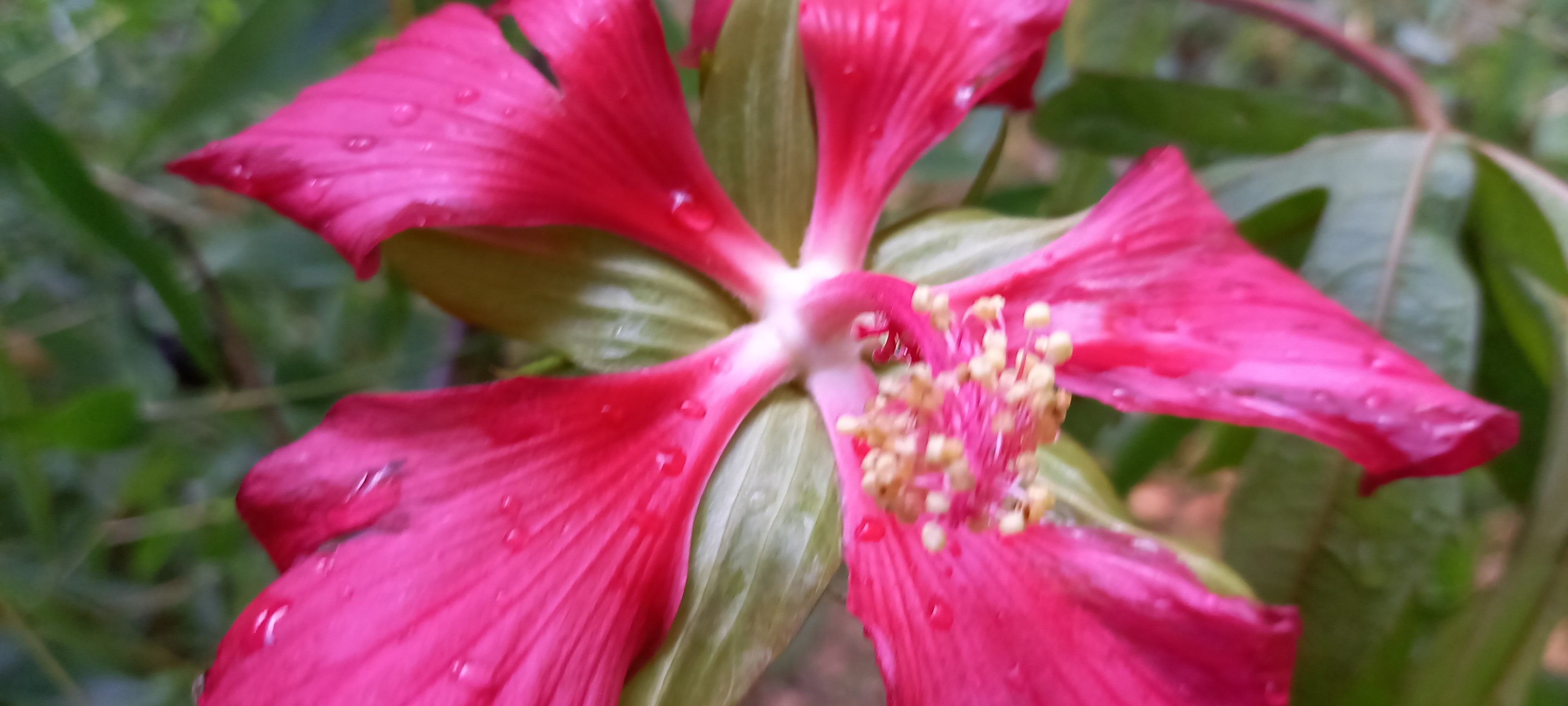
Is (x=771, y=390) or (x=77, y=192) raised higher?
(x=77, y=192)

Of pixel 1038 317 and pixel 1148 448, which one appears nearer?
pixel 1038 317

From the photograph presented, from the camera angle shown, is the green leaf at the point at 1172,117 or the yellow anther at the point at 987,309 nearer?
the yellow anther at the point at 987,309

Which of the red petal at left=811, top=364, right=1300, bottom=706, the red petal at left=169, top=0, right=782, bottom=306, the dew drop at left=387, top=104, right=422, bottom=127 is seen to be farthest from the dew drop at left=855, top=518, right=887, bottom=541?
the dew drop at left=387, top=104, right=422, bottom=127

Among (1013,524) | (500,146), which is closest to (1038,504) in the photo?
(1013,524)

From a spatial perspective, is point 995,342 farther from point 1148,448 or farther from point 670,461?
point 1148,448

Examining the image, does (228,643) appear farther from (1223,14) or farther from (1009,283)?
(1223,14)

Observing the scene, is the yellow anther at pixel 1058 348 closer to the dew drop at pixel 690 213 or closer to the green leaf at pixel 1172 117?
the dew drop at pixel 690 213

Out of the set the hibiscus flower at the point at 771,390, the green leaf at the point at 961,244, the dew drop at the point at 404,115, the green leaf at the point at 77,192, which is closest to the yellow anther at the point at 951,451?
the hibiscus flower at the point at 771,390

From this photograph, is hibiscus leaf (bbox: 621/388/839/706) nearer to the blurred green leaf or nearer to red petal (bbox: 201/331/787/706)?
red petal (bbox: 201/331/787/706)
